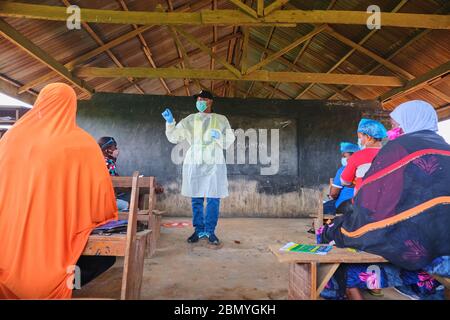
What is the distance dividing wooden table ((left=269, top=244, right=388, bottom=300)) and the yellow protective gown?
2.00m

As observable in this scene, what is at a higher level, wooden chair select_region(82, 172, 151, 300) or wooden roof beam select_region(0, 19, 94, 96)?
wooden roof beam select_region(0, 19, 94, 96)

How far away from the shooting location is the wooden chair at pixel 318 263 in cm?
147

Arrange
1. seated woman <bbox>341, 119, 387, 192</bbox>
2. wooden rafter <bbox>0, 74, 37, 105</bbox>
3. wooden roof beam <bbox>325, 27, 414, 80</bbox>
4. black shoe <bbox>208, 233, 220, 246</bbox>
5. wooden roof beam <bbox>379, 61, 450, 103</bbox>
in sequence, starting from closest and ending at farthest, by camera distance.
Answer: seated woman <bbox>341, 119, 387, 192</bbox>
black shoe <bbox>208, 233, 220, 246</bbox>
wooden roof beam <bbox>379, 61, 450, 103</bbox>
wooden rafter <bbox>0, 74, 37, 105</bbox>
wooden roof beam <bbox>325, 27, 414, 80</bbox>

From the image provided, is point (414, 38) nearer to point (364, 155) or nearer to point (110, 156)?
point (364, 155)

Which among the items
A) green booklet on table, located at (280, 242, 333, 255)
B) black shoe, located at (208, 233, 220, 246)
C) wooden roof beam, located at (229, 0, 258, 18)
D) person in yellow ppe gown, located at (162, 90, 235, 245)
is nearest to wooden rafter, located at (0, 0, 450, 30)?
wooden roof beam, located at (229, 0, 258, 18)

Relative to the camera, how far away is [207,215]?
3553 mm

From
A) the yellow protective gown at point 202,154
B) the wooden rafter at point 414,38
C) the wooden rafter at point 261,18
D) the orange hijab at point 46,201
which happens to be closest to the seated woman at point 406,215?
the orange hijab at point 46,201

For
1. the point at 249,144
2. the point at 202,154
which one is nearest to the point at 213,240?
the point at 202,154

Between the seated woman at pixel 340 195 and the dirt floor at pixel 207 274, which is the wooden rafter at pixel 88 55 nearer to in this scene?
the dirt floor at pixel 207 274

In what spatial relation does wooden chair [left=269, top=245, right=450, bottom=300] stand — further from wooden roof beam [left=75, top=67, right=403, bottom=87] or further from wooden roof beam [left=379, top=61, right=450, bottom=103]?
wooden roof beam [left=379, top=61, right=450, bottom=103]

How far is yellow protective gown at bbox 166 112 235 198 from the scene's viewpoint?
3.61m

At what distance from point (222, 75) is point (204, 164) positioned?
3100 mm

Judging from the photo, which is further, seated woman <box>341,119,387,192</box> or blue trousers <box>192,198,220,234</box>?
blue trousers <box>192,198,220,234</box>
